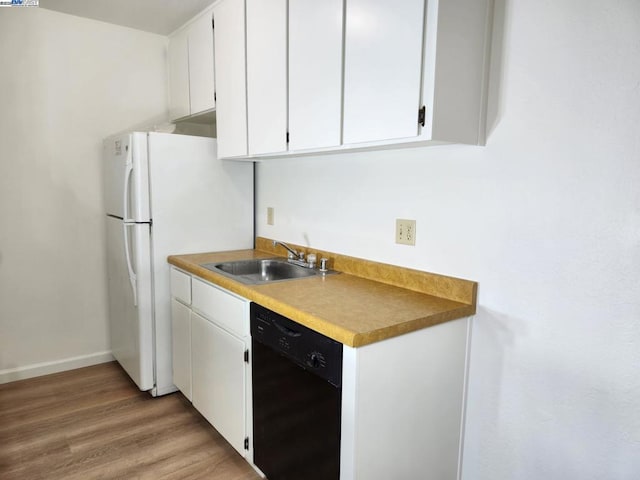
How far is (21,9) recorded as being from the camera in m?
2.65

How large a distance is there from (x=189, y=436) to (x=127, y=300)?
97 cm

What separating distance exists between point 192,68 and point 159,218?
1058 mm

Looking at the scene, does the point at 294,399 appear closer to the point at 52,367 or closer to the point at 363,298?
the point at 363,298

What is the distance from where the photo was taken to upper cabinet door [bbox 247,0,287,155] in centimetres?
197

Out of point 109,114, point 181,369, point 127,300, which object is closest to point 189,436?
point 181,369

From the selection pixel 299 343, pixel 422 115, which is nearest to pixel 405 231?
pixel 422 115

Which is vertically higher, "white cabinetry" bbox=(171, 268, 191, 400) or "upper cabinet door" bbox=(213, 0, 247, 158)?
"upper cabinet door" bbox=(213, 0, 247, 158)

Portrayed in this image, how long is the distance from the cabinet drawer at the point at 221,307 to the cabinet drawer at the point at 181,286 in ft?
0.24

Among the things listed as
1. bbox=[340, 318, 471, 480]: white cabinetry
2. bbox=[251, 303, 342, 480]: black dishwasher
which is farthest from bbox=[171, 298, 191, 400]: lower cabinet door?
bbox=[340, 318, 471, 480]: white cabinetry

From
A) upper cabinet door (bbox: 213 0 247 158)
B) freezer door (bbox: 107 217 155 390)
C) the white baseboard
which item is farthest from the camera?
the white baseboard

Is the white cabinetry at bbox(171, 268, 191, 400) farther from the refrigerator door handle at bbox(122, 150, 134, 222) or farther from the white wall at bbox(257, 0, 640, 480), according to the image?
the white wall at bbox(257, 0, 640, 480)

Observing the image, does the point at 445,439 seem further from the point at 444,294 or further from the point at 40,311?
the point at 40,311

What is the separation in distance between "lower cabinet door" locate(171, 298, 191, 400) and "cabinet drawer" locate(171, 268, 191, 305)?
0.13 ft

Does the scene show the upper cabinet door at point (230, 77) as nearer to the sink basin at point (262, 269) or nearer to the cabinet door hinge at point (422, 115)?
the sink basin at point (262, 269)
